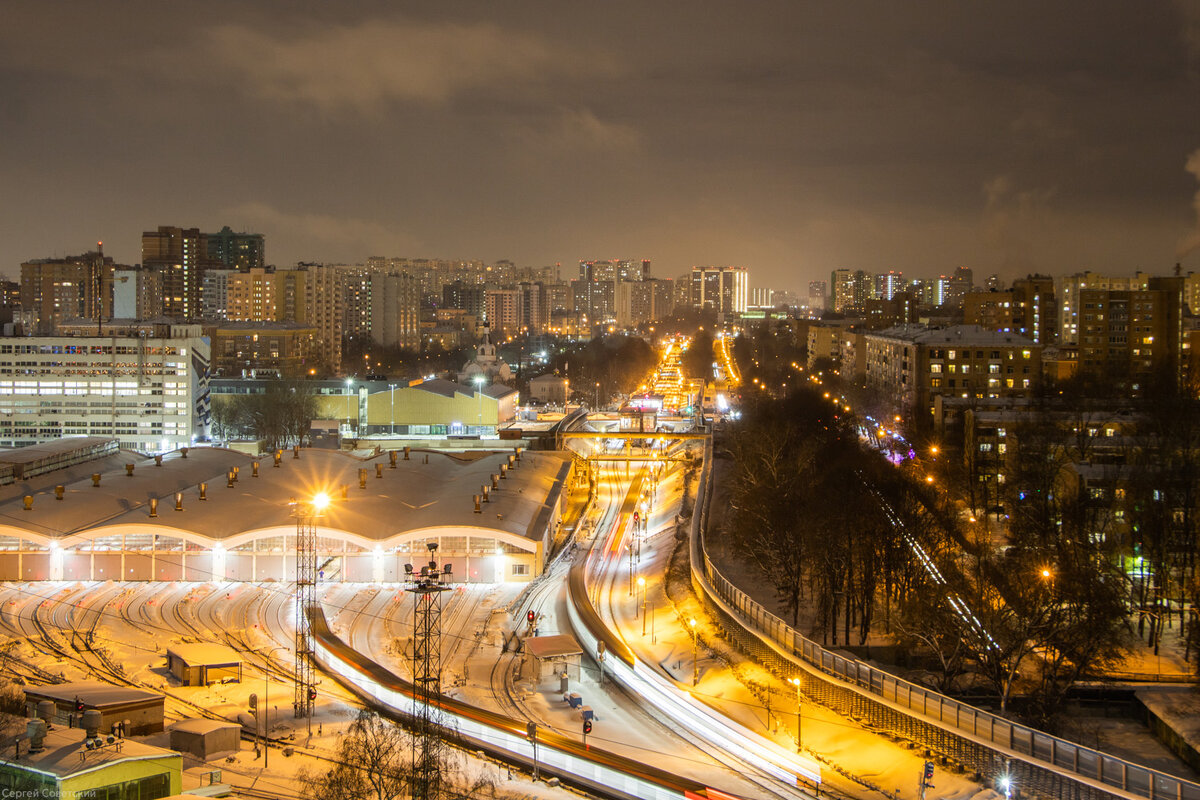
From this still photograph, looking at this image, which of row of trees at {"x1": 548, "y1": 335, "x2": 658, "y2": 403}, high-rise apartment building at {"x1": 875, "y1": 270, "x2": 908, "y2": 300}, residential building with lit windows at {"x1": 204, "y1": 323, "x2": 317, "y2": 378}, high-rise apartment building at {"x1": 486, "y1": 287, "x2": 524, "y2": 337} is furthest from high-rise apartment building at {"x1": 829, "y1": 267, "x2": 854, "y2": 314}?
residential building with lit windows at {"x1": 204, "y1": 323, "x2": 317, "y2": 378}

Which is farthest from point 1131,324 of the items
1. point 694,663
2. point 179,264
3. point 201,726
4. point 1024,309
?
point 179,264

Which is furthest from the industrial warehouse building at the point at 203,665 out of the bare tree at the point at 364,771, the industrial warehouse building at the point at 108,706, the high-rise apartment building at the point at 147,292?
the high-rise apartment building at the point at 147,292

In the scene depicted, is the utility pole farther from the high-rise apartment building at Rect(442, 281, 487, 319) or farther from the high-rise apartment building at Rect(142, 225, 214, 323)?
the high-rise apartment building at Rect(442, 281, 487, 319)

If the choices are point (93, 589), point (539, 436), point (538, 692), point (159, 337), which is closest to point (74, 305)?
point (159, 337)

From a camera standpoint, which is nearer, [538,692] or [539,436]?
[538,692]

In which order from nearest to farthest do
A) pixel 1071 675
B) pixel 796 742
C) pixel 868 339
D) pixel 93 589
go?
1. pixel 796 742
2. pixel 1071 675
3. pixel 93 589
4. pixel 868 339

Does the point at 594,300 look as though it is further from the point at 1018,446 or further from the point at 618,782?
the point at 618,782
